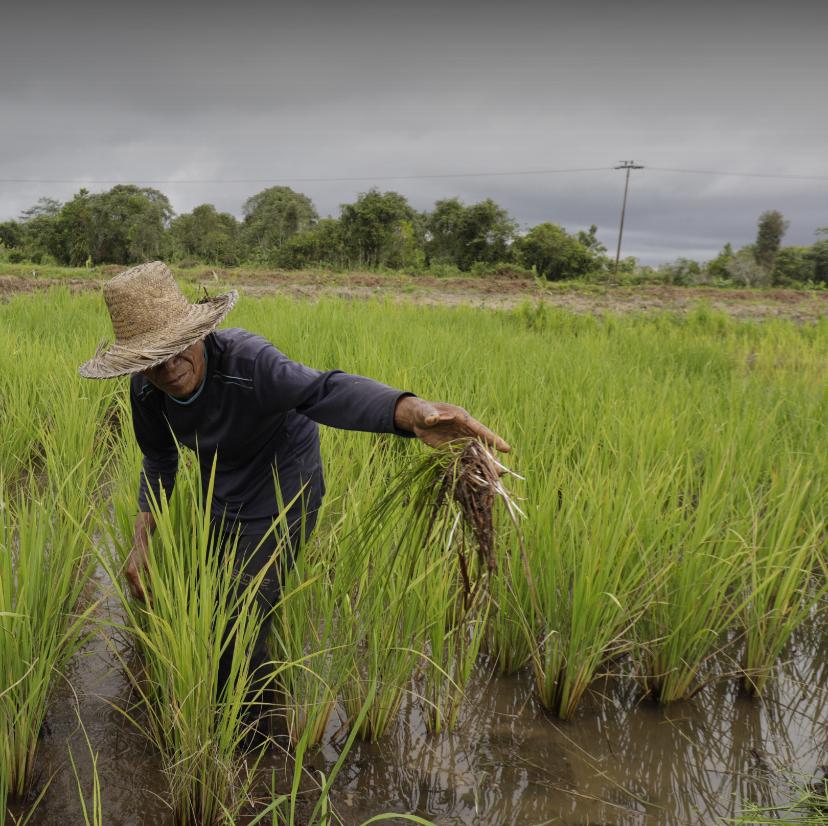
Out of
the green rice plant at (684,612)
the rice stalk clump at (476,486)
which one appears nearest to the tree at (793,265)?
the green rice plant at (684,612)

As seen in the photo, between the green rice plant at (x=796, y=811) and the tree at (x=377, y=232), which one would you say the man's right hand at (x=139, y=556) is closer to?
the green rice plant at (x=796, y=811)

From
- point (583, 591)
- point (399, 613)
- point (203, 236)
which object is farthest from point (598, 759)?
point (203, 236)

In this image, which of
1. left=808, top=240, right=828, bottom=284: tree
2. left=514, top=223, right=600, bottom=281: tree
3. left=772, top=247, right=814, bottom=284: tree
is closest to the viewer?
left=514, top=223, right=600, bottom=281: tree

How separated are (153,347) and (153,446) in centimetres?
45

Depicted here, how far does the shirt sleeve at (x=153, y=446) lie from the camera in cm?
180

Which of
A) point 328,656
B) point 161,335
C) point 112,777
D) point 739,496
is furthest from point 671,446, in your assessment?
point 112,777

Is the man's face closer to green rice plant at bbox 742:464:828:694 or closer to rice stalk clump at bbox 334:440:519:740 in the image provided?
rice stalk clump at bbox 334:440:519:740

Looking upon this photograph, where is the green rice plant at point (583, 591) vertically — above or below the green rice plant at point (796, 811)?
above

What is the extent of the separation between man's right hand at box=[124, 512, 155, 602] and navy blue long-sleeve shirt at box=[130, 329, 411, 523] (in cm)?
6

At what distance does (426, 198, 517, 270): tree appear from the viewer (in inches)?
1074

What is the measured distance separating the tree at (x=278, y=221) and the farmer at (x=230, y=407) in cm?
2808

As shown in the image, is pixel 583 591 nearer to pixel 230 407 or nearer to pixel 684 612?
pixel 684 612

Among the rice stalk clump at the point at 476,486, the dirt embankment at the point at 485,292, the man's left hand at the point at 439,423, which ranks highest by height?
the man's left hand at the point at 439,423

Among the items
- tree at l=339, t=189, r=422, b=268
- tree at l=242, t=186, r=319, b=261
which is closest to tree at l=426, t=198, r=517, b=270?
tree at l=339, t=189, r=422, b=268
